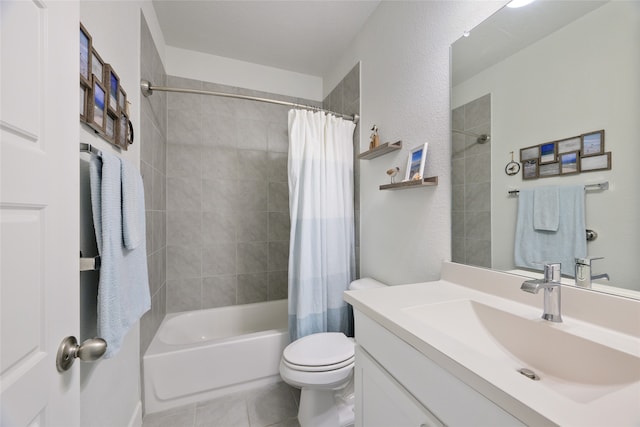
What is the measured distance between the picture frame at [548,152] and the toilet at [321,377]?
3.94 feet

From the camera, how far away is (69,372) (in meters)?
0.54

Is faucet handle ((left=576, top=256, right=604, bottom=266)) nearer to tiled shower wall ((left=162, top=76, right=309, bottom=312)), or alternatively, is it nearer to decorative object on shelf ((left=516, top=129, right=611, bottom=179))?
decorative object on shelf ((left=516, top=129, right=611, bottom=179))

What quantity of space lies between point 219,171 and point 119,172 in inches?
54.4

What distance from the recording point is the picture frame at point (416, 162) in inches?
49.1

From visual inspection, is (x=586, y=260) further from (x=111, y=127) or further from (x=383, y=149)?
(x=111, y=127)

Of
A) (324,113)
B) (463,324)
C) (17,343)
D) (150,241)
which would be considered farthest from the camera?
(324,113)

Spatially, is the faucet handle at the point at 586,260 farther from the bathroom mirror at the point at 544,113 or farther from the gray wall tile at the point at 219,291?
the gray wall tile at the point at 219,291

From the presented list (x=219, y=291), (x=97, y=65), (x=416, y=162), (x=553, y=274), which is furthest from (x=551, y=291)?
(x=219, y=291)

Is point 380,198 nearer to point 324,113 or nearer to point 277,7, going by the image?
point 324,113

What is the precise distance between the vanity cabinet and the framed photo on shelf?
2.41 ft

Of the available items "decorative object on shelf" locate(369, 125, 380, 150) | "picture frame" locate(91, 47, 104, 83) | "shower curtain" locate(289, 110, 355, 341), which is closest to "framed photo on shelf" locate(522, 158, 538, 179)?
"decorative object on shelf" locate(369, 125, 380, 150)

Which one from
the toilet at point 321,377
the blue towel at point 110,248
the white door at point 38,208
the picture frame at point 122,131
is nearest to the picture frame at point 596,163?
the toilet at point 321,377

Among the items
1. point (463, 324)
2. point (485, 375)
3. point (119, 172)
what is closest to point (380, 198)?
point (463, 324)

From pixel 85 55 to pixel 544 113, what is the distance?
1.52 metres
